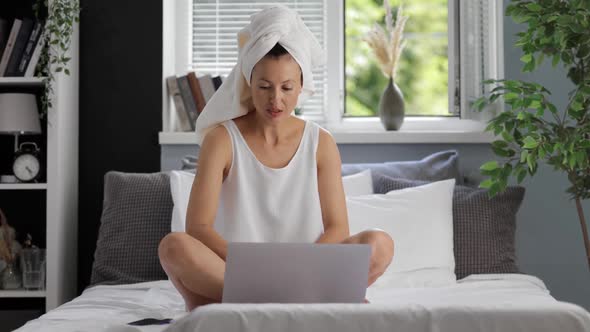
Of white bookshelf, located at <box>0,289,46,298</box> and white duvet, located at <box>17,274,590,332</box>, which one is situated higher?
white duvet, located at <box>17,274,590,332</box>

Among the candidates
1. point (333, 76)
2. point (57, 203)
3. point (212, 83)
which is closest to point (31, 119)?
point (57, 203)

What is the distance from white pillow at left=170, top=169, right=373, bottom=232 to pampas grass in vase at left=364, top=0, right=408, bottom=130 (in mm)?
554

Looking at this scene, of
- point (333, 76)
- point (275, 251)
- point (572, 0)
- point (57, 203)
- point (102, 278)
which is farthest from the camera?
point (333, 76)

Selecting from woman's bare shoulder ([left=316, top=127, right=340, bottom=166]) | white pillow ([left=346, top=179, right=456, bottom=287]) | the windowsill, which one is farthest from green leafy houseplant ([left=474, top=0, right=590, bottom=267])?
the windowsill

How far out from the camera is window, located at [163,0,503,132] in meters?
3.92

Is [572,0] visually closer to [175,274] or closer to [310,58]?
[310,58]

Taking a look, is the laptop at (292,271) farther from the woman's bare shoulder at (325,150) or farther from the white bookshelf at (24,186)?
the white bookshelf at (24,186)

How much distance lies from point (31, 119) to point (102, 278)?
845 mm

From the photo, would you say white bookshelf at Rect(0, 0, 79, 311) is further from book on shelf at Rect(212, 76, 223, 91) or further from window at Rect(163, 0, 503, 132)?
book on shelf at Rect(212, 76, 223, 91)

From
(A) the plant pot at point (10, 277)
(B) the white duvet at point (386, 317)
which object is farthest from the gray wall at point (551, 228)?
(B) the white duvet at point (386, 317)

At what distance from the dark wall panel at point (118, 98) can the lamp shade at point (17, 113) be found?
295 mm

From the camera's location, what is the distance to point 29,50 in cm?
357

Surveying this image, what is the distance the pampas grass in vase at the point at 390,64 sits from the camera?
149 inches

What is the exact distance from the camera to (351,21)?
4.21 m
